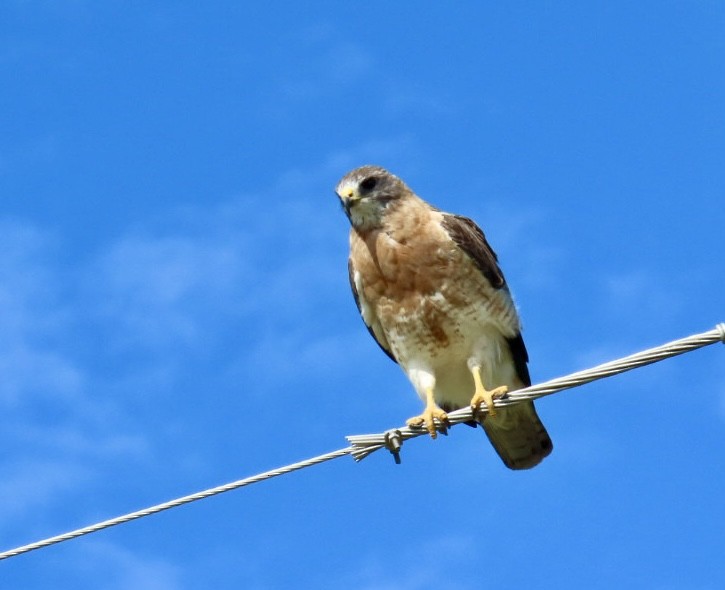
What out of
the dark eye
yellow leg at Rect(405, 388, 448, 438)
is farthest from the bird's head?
yellow leg at Rect(405, 388, 448, 438)

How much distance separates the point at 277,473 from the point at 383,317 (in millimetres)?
2520

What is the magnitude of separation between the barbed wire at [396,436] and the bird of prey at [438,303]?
1.14 m

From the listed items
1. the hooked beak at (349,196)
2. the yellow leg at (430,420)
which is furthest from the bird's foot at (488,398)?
the hooked beak at (349,196)

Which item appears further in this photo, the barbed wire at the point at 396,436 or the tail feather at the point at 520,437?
the tail feather at the point at 520,437

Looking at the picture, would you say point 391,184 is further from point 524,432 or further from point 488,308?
point 524,432

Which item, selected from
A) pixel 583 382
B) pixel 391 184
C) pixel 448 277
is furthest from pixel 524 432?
pixel 583 382

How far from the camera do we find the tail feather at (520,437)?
8.93 metres

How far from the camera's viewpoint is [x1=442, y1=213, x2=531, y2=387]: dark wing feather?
8.73 meters

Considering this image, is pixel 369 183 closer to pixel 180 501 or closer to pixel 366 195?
pixel 366 195

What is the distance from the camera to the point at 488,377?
29.0 feet

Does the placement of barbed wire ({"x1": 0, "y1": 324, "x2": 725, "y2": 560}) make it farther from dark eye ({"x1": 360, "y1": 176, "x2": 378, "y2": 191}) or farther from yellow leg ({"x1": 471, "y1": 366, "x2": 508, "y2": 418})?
dark eye ({"x1": 360, "y1": 176, "x2": 378, "y2": 191})

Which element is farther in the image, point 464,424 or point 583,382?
point 464,424

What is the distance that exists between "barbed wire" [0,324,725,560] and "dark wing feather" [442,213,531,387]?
1512 mm

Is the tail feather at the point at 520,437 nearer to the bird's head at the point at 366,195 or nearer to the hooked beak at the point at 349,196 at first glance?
the bird's head at the point at 366,195
